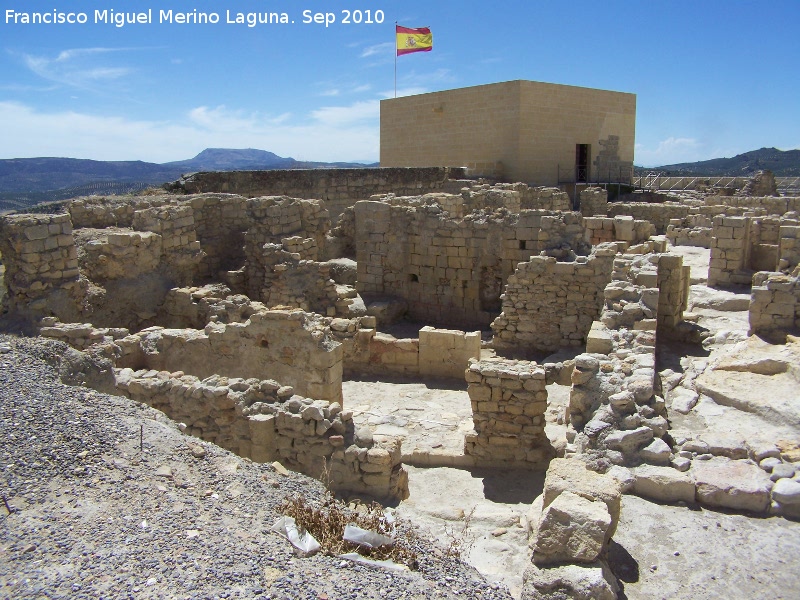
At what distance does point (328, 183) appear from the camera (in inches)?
749

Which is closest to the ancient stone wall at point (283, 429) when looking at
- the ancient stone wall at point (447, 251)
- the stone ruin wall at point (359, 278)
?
the stone ruin wall at point (359, 278)

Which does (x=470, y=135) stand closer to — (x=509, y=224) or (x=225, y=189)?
(x=225, y=189)

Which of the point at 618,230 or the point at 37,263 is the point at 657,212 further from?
the point at 37,263

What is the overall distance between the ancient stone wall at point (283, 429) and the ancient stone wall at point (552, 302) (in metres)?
5.08

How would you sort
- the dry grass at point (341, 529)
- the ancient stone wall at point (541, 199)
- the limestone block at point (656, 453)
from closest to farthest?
the dry grass at point (341, 529) < the limestone block at point (656, 453) < the ancient stone wall at point (541, 199)

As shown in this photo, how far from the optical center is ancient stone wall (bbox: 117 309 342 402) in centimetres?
724

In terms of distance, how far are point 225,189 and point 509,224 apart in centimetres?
874

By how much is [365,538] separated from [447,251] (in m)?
8.97

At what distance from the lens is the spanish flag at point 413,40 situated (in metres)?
26.2

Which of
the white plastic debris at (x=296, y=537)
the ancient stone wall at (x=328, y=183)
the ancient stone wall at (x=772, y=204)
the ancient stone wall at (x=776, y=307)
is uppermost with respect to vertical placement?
the ancient stone wall at (x=328, y=183)

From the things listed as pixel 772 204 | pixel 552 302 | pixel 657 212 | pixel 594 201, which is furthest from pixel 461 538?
pixel 594 201

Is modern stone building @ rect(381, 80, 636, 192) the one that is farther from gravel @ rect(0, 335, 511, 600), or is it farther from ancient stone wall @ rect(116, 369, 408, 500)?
gravel @ rect(0, 335, 511, 600)

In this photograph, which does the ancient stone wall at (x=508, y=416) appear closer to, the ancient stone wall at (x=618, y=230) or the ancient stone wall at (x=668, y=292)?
the ancient stone wall at (x=668, y=292)

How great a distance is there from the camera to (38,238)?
8297 millimetres
